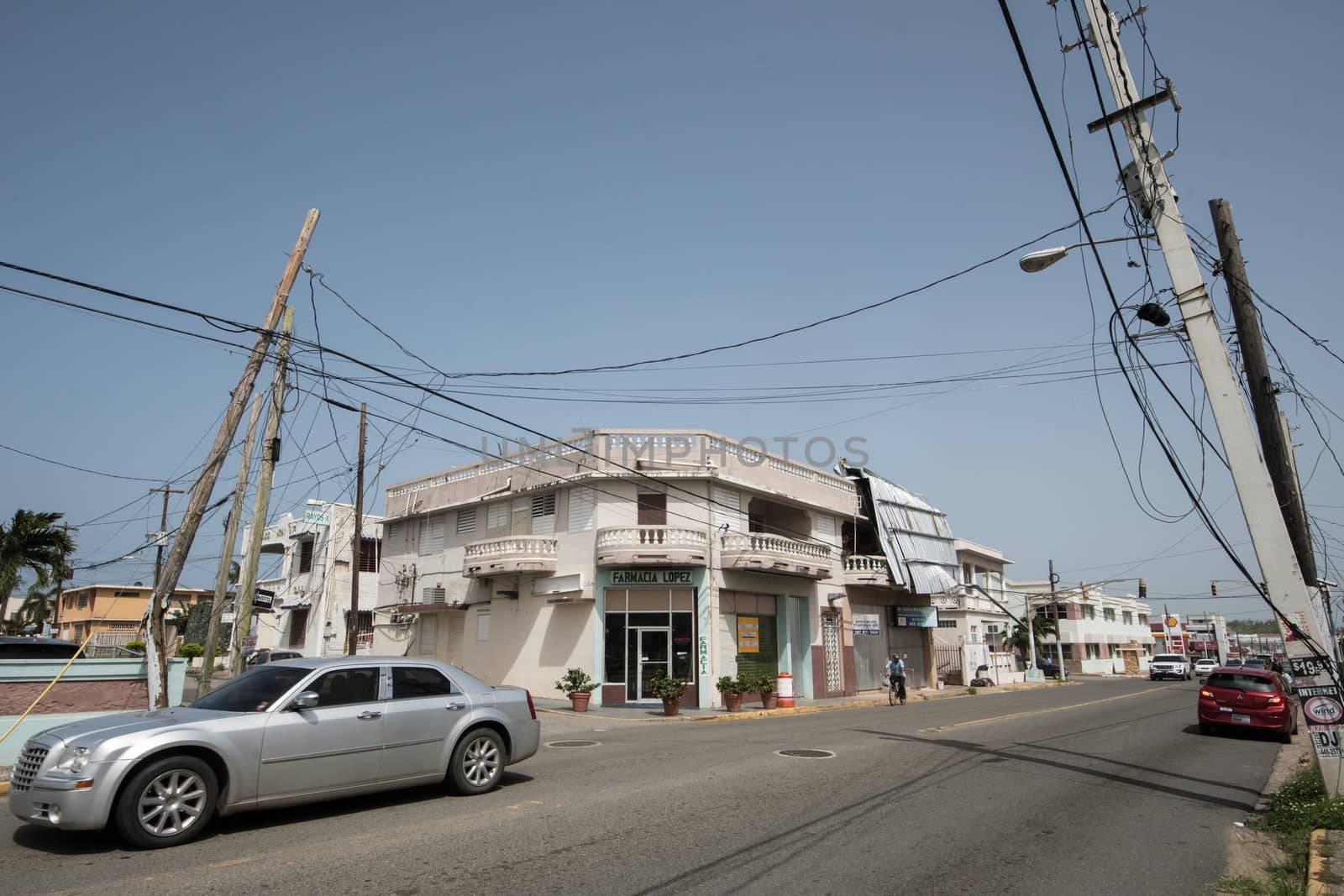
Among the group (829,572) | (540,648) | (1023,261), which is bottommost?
(540,648)

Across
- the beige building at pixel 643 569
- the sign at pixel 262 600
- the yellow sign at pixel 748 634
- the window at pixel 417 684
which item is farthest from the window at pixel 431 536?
the window at pixel 417 684

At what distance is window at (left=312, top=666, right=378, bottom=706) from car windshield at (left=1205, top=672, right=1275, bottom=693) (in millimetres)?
17890

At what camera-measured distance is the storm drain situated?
12539mm

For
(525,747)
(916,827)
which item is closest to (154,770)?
(525,747)

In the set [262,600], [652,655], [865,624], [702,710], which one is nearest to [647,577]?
[652,655]

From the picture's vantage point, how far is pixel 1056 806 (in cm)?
895

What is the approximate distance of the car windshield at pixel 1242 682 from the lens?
17125 mm

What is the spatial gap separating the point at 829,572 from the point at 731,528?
15.4 ft

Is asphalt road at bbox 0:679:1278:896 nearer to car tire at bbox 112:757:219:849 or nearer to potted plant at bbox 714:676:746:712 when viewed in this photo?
car tire at bbox 112:757:219:849

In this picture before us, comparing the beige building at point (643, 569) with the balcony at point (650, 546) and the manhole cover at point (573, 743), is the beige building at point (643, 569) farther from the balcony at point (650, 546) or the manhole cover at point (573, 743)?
the manhole cover at point (573, 743)

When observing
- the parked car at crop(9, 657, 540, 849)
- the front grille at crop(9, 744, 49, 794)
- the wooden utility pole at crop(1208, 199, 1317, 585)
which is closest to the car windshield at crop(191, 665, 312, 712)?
the parked car at crop(9, 657, 540, 849)

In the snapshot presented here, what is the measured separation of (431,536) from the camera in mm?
33531

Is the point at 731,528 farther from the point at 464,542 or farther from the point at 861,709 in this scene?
the point at 464,542

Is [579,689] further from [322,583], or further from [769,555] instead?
[322,583]
